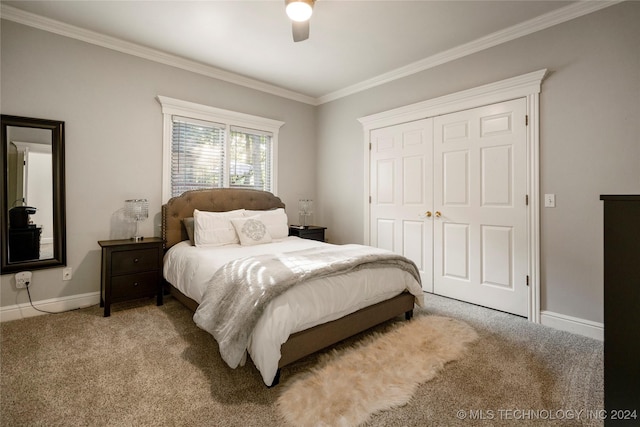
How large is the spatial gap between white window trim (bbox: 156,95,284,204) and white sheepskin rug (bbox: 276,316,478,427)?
8.91 ft

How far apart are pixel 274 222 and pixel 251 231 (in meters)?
0.42

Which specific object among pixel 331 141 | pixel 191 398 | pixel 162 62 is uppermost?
pixel 162 62

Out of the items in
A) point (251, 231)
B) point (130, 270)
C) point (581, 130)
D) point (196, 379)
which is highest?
point (581, 130)

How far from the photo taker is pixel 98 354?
2.11 m

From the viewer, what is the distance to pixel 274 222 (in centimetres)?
369

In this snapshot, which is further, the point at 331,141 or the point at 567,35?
the point at 331,141

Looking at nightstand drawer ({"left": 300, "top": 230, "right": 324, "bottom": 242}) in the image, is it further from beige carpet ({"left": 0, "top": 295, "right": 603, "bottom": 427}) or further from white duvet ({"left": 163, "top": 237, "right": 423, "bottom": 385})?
beige carpet ({"left": 0, "top": 295, "right": 603, "bottom": 427})

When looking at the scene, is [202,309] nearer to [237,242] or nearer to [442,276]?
[237,242]

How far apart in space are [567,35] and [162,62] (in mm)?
4026

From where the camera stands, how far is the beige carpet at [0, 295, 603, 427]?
1.52m

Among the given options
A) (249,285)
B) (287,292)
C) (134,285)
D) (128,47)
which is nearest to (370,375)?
(287,292)

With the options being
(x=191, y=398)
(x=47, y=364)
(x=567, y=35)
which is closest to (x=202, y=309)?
(x=191, y=398)

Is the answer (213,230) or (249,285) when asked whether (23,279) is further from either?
(249,285)

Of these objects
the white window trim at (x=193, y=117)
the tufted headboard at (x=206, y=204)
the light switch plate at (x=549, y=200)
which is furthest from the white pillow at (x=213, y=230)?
the light switch plate at (x=549, y=200)
